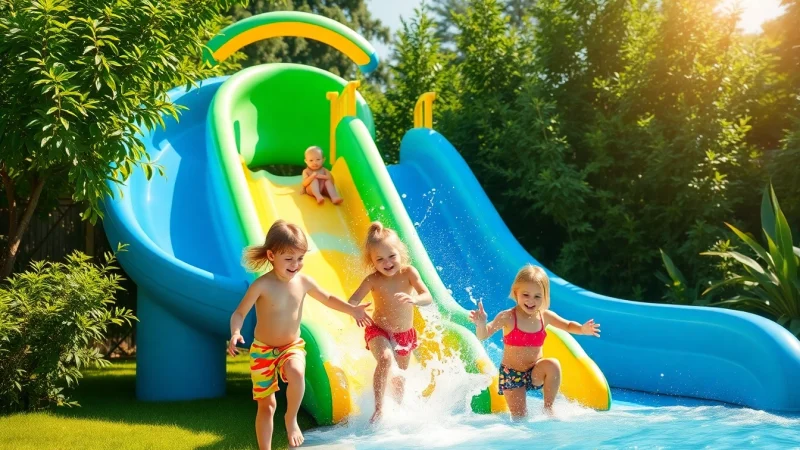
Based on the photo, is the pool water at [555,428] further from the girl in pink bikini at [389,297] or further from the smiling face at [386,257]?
the smiling face at [386,257]

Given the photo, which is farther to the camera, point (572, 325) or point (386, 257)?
point (386, 257)

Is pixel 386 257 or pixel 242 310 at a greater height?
pixel 386 257

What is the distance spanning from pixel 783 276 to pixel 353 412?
369 cm

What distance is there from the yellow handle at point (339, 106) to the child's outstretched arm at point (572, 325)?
141 inches

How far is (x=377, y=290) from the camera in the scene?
518 cm

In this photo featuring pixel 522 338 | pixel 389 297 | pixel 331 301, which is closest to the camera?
pixel 331 301

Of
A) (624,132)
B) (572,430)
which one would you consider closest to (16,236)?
(572,430)

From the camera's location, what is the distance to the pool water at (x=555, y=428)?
4.38 metres

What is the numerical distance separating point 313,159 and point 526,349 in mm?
3468

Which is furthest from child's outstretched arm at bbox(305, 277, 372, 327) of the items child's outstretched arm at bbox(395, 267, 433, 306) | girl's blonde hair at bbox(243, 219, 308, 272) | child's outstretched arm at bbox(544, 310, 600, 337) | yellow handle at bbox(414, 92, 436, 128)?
yellow handle at bbox(414, 92, 436, 128)

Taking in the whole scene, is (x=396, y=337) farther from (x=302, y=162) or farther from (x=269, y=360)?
(x=302, y=162)

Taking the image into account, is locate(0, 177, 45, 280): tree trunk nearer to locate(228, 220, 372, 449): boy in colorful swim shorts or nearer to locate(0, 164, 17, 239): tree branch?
locate(0, 164, 17, 239): tree branch

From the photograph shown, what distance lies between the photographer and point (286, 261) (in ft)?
13.8

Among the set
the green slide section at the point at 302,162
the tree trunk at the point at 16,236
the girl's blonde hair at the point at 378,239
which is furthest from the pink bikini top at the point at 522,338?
the tree trunk at the point at 16,236
